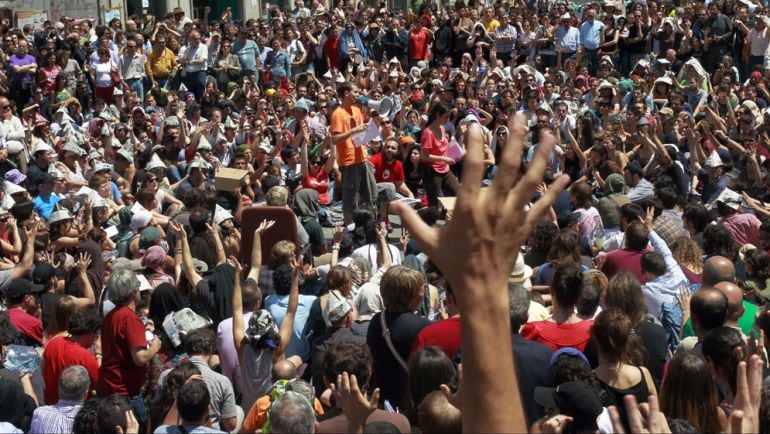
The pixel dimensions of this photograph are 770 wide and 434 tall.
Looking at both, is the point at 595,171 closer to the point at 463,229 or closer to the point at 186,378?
the point at 186,378

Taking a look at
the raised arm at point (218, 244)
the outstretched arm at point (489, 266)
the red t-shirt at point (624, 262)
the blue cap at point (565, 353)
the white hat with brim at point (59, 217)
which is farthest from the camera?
the white hat with brim at point (59, 217)

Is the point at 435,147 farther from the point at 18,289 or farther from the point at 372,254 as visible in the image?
the point at 18,289

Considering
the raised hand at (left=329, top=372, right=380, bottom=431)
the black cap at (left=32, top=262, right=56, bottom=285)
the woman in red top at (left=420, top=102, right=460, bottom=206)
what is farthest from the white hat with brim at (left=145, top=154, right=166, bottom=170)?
the raised hand at (left=329, top=372, right=380, bottom=431)

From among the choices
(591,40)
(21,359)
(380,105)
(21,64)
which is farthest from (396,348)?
(591,40)

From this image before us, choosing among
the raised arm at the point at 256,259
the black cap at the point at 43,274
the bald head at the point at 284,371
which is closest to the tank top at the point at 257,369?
the bald head at the point at 284,371

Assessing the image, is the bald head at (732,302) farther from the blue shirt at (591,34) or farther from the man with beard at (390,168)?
the blue shirt at (591,34)

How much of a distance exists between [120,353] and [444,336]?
7.24 ft

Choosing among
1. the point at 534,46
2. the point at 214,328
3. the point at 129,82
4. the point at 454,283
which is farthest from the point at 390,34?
the point at 454,283

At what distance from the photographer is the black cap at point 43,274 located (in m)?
8.62

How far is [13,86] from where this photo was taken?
61.4ft

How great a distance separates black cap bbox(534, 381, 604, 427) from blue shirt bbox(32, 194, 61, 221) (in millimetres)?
7978

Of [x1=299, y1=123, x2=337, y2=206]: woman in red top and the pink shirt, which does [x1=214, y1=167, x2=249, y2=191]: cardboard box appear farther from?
the pink shirt

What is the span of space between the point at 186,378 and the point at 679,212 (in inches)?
232

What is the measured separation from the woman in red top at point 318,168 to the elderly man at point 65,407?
7213 mm
